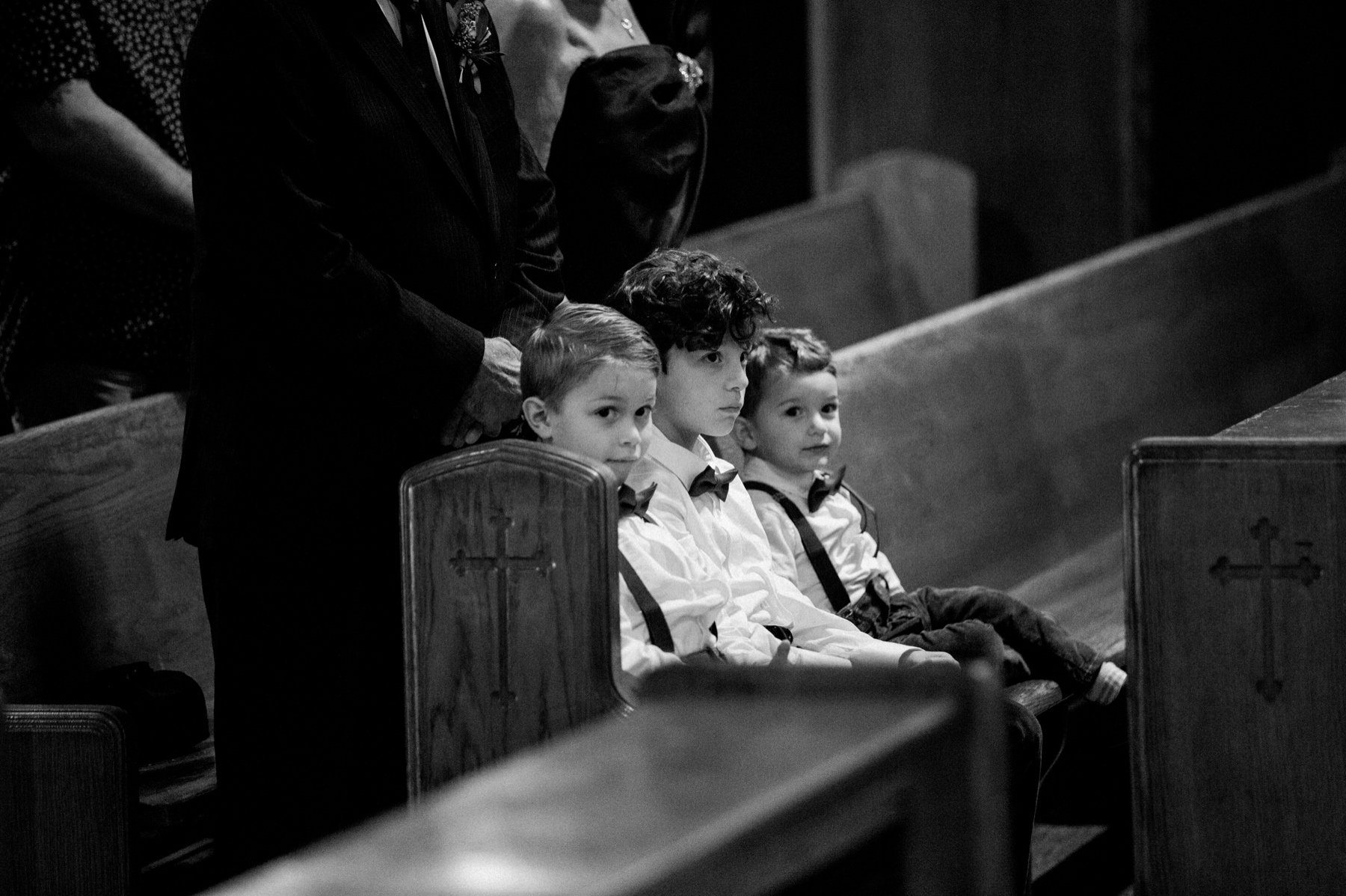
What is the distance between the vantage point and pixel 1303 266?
6.38 meters

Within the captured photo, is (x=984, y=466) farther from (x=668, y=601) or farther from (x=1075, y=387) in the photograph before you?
(x=668, y=601)

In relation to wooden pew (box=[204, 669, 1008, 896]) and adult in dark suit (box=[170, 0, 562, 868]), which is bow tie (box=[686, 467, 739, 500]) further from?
wooden pew (box=[204, 669, 1008, 896])

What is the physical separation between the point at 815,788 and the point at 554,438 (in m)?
1.38

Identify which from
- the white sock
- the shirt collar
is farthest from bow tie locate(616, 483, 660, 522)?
the white sock

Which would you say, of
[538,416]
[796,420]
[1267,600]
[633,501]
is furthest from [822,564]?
[1267,600]

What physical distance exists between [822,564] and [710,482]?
0.40 meters

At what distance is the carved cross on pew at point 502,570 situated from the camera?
2.52 metres

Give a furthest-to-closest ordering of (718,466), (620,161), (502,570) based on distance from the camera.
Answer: (620,161) → (718,466) → (502,570)

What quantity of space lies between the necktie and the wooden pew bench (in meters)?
0.94

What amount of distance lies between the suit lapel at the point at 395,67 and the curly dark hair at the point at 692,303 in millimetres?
340

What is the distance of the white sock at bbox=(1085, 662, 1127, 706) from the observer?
3354 millimetres

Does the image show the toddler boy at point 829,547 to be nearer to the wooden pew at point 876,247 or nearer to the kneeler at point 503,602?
the kneeler at point 503,602

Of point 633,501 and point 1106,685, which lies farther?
point 1106,685

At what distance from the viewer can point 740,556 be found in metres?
3.01
